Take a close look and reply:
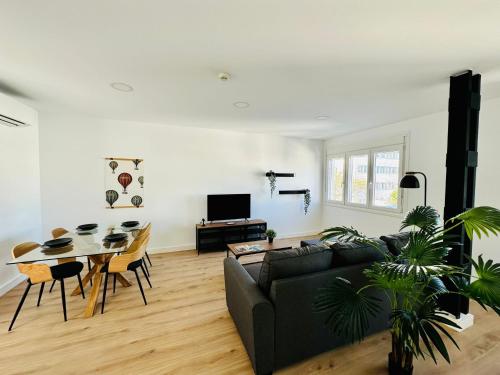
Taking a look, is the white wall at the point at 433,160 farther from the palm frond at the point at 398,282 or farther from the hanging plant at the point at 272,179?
the palm frond at the point at 398,282

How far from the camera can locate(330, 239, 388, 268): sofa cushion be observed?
1.89 metres

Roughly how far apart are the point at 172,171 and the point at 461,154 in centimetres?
425

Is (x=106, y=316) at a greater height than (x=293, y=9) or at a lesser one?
lesser

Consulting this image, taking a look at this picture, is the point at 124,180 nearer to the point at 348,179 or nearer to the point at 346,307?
the point at 346,307

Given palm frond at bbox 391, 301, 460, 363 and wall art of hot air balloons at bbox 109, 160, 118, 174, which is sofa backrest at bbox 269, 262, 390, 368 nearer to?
palm frond at bbox 391, 301, 460, 363

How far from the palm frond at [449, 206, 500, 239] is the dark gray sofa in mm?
760

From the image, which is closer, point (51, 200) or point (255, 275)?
point (255, 275)

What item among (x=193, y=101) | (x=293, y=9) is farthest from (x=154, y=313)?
(x=293, y=9)

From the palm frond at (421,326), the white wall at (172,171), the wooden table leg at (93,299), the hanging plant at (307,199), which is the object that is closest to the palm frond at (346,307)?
the palm frond at (421,326)

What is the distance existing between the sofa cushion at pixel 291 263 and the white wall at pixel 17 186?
10.9 feet

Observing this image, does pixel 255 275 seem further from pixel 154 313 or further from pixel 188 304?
pixel 154 313

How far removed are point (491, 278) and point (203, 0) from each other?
242 cm

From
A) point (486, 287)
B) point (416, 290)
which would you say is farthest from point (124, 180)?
point (486, 287)

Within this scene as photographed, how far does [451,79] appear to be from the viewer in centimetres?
221
